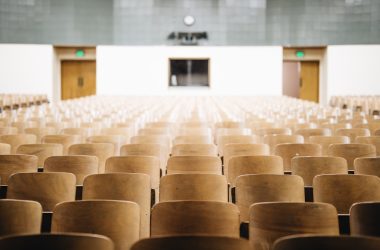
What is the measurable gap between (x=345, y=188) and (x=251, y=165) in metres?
0.84

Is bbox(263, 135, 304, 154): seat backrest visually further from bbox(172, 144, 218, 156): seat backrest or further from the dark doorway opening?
the dark doorway opening

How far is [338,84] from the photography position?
63.6ft

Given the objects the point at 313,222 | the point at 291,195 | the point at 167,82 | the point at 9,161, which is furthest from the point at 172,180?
the point at 167,82

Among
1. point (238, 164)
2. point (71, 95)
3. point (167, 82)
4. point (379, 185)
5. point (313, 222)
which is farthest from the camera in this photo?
point (71, 95)

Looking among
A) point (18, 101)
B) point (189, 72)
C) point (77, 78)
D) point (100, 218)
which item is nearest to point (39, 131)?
point (100, 218)

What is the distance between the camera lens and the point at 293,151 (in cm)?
443

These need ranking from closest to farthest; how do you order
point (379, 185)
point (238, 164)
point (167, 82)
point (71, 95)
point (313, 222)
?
1. point (313, 222)
2. point (379, 185)
3. point (238, 164)
4. point (167, 82)
5. point (71, 95)

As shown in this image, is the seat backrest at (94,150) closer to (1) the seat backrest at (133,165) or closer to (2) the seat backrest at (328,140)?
(1) the seat backrest at (133,165)

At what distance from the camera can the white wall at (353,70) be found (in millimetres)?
19203

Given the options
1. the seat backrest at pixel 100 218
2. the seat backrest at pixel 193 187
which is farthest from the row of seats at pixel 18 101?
the seat backrest at pixel 100 218

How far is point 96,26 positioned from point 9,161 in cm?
1651

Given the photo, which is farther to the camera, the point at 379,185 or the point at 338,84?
the point at 338,84

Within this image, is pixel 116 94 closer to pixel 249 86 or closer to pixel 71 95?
pixel 71 95

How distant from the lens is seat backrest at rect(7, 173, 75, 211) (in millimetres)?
3023
